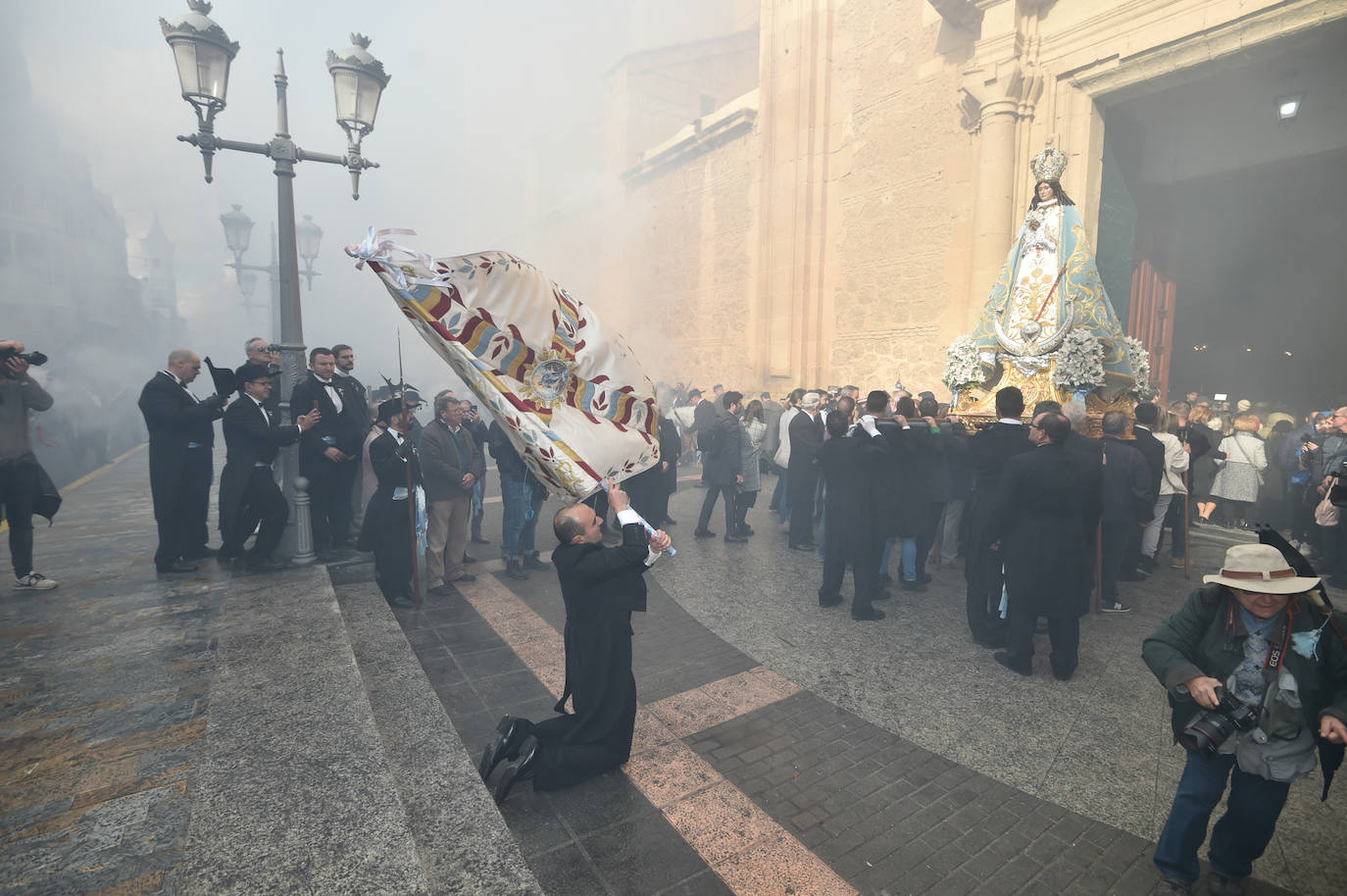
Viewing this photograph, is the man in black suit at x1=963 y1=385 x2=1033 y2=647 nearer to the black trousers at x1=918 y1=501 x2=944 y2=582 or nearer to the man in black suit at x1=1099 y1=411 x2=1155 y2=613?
the black trousers at x1=918 y1=501 x2=944 y2=582

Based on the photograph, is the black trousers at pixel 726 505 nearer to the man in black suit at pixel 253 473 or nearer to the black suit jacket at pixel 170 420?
the man in black suit at pixel 253 473

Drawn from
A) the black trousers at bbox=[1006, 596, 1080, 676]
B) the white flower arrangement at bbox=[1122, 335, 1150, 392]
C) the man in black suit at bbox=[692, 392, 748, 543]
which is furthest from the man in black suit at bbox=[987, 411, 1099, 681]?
the man in black suit at bbox=[692, 392, 748, 543]

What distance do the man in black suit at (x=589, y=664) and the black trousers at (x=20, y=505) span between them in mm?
4524

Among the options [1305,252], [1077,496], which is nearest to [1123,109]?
[1305,252]

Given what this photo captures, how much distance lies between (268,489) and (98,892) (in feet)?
13.4

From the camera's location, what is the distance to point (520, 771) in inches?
122

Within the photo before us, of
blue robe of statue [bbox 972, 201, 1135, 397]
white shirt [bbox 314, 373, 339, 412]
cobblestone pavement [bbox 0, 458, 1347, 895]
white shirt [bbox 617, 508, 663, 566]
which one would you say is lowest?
cobblestone pavement [bbox 0, 458, 1347, 895]

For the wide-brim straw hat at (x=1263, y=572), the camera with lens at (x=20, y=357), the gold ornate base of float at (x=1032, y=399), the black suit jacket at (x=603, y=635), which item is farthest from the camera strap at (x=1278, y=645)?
the camera with lens at (x=20, y=357)

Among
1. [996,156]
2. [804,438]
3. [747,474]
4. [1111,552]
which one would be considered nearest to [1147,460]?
[1111,552]

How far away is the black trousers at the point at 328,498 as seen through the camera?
6.33m

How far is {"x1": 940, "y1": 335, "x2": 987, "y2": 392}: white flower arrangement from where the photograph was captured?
7.05 meters

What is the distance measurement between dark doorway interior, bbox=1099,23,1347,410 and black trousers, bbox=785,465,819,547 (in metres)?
6.73

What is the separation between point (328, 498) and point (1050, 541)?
6435 mm

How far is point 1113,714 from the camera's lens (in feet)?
13.4
